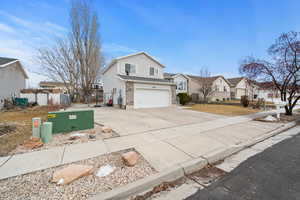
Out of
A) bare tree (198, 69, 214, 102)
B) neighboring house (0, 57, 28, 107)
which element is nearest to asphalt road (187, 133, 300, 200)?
neighboring house (0, 57, 28, 107)

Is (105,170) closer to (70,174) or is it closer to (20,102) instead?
(70,174)

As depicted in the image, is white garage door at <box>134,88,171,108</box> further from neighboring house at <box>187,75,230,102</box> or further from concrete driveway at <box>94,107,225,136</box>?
neighboring house at <box>187,75,230,102</box>

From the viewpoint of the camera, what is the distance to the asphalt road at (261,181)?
1979 millimetres

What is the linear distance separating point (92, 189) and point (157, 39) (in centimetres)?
1622

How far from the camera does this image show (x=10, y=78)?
46.7 feet

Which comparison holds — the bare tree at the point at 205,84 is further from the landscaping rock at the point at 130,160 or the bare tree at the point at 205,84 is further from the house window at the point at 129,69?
the landscaping rock at the point at 130,160

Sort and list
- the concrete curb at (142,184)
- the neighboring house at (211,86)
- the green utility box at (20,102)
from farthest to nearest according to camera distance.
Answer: the neighboring house at (211,86) < the green utility box at (20,102) < the concrete curb at (142,184)

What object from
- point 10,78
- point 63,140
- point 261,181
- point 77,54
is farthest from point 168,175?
point 77,54

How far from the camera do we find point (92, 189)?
1993 millimetres

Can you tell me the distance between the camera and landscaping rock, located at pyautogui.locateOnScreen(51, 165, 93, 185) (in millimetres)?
2135

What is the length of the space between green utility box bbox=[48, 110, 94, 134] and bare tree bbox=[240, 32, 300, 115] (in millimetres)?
11529

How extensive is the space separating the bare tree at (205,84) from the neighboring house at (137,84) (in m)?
11.2

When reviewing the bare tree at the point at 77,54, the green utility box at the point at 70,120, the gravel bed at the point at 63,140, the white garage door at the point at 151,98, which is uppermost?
the bare tree at the point at 77,54

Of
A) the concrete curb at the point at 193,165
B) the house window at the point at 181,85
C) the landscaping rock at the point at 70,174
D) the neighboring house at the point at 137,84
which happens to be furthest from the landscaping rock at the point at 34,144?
the house window at the point at 181,85
